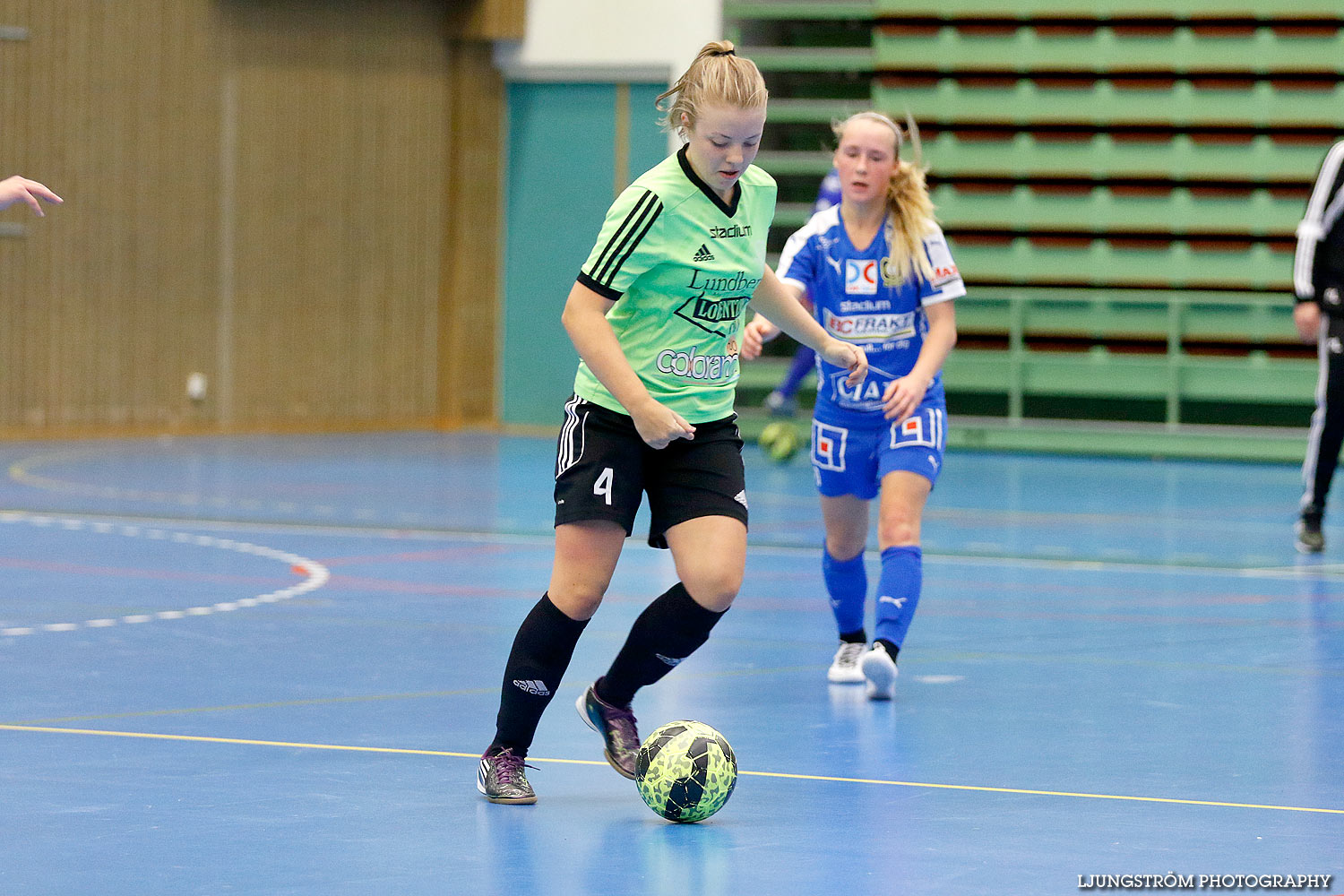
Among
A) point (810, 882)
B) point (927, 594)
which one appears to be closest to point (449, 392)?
point (927, 594)

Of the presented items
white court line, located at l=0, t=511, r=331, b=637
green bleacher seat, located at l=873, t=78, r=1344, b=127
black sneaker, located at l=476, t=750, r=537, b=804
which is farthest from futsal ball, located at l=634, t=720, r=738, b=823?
green bleacher seat, located at l=873, t=78, r=1344, b=127

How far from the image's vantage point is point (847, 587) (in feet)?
19.2

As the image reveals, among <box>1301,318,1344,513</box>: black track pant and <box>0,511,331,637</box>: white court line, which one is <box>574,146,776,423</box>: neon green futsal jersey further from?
<box>1301,318,1344,513</box>: black track pant

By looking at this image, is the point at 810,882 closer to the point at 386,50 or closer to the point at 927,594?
the point at 927,594

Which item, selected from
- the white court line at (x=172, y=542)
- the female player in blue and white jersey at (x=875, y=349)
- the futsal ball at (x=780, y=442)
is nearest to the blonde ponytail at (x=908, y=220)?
the female player in blue and white jersey at (x=875, y=349)

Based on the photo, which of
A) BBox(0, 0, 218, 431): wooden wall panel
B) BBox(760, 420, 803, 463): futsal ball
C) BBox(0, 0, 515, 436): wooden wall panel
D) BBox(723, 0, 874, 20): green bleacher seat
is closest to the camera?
BBox(760, 420, 803, 463): futsal ball

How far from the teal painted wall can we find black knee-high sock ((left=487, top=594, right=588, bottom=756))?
13.4m

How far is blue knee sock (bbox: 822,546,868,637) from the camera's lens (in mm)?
5844

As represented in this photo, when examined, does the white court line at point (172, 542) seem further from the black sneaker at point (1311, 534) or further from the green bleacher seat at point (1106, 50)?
the green bleacher seat at point (1106, 50)

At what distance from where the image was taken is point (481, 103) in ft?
58.1

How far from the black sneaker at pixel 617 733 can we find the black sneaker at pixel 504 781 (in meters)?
0.27

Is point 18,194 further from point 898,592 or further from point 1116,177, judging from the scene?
point 1116,177

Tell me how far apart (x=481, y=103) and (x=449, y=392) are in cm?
266

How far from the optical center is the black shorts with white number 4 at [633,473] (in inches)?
159
